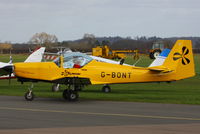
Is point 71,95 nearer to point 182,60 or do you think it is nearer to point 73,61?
point 73,61

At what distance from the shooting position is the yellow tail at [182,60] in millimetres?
20516

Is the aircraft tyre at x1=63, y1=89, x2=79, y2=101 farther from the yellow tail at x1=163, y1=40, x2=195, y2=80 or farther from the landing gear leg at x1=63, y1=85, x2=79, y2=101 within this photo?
the yellow tail at x1=163, y1=40, x2=195, y2=80

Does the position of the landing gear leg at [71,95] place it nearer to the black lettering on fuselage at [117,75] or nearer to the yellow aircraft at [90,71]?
the yellow aircraft at [90,71]

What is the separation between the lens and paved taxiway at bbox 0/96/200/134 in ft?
37.9

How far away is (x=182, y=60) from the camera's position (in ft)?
67.5

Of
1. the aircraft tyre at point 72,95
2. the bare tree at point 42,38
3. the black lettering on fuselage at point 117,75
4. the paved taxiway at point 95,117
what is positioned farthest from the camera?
the bare tree at point 42,38

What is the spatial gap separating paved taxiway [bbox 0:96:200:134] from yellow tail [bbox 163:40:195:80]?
3.93 meters

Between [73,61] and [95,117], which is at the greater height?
[73,61]

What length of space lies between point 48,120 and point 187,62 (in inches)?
361

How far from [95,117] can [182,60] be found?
7838 millimetres

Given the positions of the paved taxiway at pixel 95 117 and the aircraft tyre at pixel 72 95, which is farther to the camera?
the aircraft tyre at pixel 72 95

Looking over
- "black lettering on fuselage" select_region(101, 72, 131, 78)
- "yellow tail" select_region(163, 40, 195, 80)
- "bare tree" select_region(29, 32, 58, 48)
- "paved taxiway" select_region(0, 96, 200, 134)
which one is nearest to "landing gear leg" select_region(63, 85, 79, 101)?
"paved taxiway" select_region(0, 96, 200, 134)

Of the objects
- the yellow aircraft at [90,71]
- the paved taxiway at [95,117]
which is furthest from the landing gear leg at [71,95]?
the paved taxiway at [95,117]

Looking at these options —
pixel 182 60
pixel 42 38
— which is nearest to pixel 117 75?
pixel 182 60
